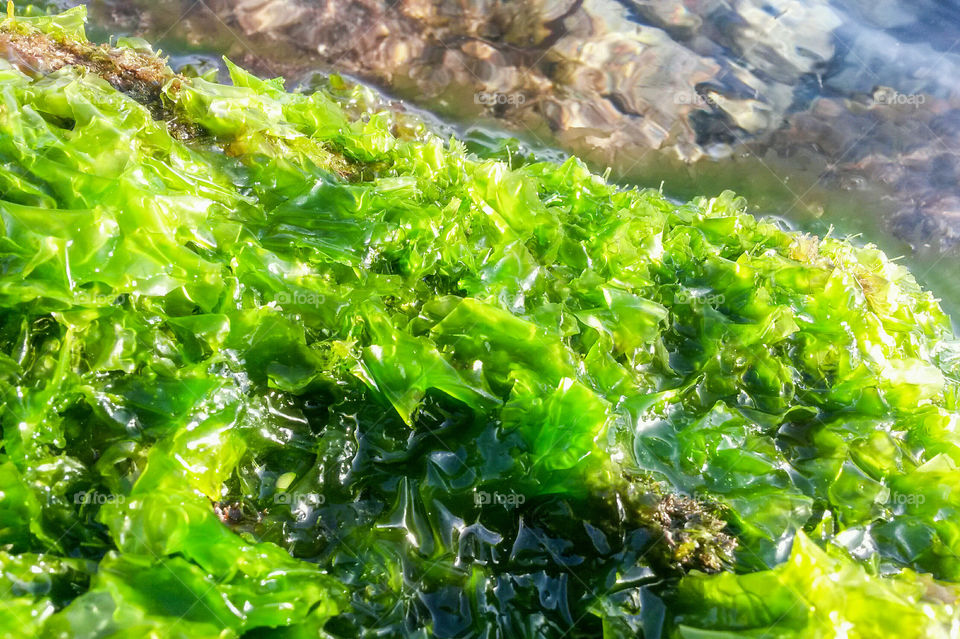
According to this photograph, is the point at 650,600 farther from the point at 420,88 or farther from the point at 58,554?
the point at 420,88

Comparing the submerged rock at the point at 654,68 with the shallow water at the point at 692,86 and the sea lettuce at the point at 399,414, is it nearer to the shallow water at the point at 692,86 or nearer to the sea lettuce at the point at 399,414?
the shallow water at the point at 692,86

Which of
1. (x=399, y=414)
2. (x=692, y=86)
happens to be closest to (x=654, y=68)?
Answer: (x=692, y=86)

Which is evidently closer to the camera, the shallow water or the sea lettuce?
the sea lettuce

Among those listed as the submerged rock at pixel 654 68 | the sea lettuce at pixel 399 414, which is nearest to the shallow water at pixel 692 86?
the submerged rock at pixel 654 68

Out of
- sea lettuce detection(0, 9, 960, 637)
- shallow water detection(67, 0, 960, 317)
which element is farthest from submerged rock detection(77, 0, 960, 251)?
sea lettuce detection(0, 9, 960, 637)

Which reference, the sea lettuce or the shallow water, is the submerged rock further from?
the sea lettuce

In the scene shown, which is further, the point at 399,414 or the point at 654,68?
the point at 654,68

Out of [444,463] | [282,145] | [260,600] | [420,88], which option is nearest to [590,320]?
[444,463]

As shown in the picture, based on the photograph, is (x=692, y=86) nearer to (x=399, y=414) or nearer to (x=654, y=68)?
(x=654, y=68)
